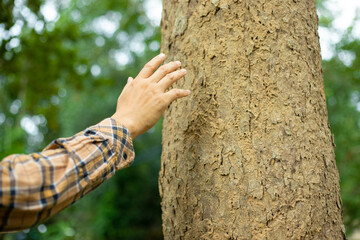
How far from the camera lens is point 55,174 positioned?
0.79m

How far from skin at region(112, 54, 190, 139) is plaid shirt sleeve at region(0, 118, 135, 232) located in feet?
0.26

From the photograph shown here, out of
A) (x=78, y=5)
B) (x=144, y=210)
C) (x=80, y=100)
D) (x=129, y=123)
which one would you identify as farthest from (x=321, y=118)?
(x=78, y=5)

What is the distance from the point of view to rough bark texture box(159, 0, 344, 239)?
1.08 metres

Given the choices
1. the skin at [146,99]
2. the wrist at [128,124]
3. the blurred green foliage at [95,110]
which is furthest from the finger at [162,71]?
the blurred green foliage at [95,110]

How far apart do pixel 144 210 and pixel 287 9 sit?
6.89 metres

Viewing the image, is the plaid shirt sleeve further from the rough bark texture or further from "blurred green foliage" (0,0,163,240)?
"blurred green foliage" (0,0,163,240)

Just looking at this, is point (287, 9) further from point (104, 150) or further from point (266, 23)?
point (104, 150)

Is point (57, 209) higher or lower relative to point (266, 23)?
lower

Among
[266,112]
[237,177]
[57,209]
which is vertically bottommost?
[237,177]

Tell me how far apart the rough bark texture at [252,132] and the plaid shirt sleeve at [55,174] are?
40cm

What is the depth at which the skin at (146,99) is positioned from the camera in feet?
3.27

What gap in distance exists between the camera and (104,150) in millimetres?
874

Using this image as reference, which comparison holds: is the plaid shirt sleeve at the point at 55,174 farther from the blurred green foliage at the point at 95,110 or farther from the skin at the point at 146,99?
the blurred green foliage at the point at 95,110

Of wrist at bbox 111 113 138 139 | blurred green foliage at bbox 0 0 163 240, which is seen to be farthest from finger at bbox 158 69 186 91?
blurred green foliage at bbox 0 0 163 240
